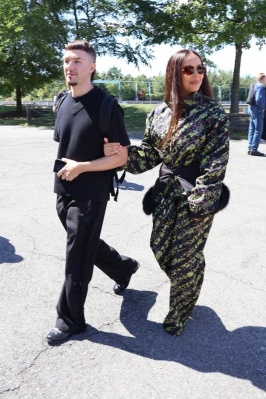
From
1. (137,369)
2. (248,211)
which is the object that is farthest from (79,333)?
(248,211)

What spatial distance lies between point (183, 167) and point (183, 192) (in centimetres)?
17

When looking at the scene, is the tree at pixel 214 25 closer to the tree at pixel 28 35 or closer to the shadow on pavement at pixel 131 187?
the tree at pixel 28 35

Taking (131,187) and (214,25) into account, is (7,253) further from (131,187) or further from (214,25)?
(214,25)

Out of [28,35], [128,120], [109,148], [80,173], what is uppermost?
[28,35]

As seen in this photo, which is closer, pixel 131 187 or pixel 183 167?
pixel 183 167

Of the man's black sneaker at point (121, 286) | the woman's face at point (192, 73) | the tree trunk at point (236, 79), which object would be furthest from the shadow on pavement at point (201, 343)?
the tree trunk at point (236, 79)

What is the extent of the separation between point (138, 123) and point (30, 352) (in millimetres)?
15581

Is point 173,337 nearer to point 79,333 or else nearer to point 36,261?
point 79,333

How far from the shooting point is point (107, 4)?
17.8m

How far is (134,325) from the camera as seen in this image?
9.73ft

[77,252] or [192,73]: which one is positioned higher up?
[192,73]

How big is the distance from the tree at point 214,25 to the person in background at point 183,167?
1259cm

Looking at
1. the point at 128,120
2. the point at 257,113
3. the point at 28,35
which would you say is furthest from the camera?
the point at 128,120

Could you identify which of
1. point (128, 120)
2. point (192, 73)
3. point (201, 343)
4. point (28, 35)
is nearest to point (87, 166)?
point (192, 73)
